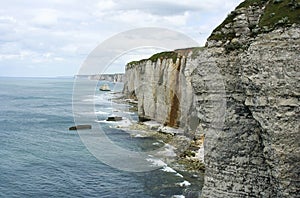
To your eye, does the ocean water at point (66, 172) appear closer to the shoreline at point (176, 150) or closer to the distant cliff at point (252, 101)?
the shoreline at point (176, 150)

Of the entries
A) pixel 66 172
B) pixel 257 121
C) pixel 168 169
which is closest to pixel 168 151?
pixel 168 169

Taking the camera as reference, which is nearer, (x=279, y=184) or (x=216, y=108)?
(x=279, y=184)

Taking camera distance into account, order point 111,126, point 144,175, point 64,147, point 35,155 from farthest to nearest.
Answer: point 111,126, point 64,147, point 35,155, point 144,175

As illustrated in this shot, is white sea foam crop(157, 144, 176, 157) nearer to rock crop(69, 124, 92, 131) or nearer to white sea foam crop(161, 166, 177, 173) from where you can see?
white sea foam crop(161, 166, 177, 173)

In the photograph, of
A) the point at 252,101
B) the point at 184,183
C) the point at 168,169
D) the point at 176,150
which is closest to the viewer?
the point at 252,101

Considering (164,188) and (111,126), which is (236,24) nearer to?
A: (164,188)

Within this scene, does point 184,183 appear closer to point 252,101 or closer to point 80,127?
point 252,101

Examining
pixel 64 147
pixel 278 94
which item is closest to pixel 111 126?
pixel 64 147

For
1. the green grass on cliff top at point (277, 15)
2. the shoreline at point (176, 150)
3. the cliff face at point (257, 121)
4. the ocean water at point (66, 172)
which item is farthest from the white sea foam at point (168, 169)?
the green grass on cliff top at point (277, 15)
